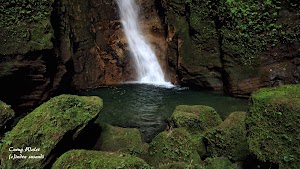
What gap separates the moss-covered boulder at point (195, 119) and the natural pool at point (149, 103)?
131 cm

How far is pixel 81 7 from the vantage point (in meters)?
13.7

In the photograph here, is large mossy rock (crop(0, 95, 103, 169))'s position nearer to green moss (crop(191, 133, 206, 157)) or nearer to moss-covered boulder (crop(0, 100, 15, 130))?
moss-covered boulder (crop(0, 100, 15, 130))

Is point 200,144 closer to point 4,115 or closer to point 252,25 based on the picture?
point 4,115

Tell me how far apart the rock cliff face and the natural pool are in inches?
37.1

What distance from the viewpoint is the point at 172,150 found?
4.95 metres

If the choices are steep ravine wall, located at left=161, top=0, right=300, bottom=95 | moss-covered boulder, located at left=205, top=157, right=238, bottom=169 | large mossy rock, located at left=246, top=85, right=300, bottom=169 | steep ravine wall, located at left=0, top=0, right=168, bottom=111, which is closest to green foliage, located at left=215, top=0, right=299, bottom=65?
steep ravine wall, located at left=161, top=0, right=300, bottom=95

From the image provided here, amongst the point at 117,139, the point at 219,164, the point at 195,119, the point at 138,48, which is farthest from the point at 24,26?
the point at 219,164

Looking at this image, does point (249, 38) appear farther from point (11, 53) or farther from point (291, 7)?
point (11, 53)

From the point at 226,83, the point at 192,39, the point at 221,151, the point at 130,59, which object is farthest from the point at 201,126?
the point at 130,59

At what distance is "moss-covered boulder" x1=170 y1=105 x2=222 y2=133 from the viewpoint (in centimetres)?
641

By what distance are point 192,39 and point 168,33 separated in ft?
6.04

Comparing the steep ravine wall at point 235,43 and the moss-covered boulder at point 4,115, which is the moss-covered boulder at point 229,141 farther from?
the steep ravine wall at point 235,43

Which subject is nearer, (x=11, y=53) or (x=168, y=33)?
(x=11, y=53)

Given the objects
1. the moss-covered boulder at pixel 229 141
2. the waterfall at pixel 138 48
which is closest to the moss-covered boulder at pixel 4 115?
the moss-covered boulder at pixel 229 141
